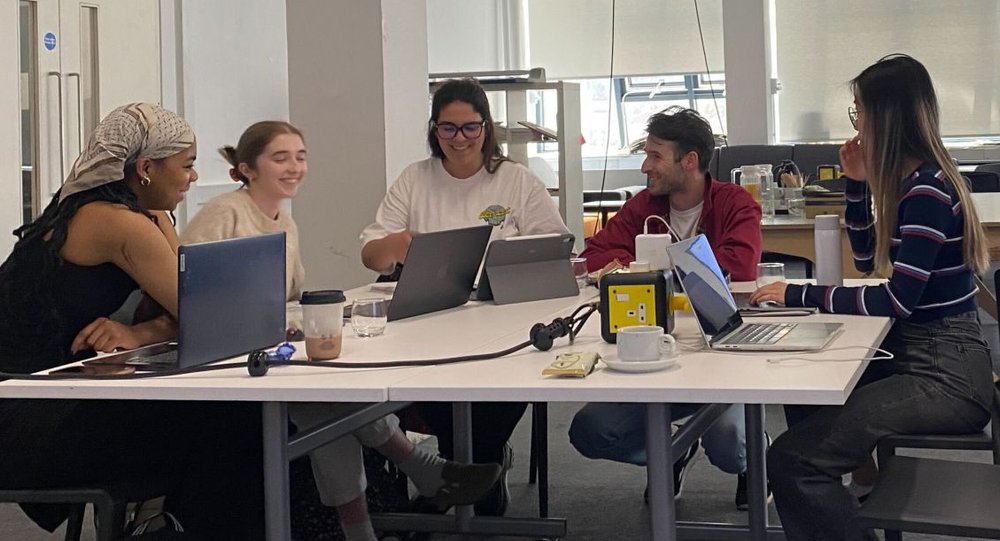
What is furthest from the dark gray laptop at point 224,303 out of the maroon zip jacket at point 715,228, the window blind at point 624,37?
the window blind at point 624,37

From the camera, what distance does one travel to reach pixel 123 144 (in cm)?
246

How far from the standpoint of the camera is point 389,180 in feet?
14.0

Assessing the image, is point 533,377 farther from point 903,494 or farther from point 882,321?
point 882,321

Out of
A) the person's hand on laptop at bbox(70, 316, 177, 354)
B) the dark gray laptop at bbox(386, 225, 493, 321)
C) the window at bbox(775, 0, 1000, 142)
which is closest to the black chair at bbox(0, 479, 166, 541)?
the person's hand on laptop at bbox(70, 316, 177, 354)

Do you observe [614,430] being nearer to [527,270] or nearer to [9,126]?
[527,270]

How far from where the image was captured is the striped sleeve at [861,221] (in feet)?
9.73

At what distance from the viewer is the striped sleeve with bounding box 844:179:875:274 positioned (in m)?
2.96

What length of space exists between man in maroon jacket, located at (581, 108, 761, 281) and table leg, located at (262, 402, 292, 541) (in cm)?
164

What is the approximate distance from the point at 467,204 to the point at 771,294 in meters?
1.29

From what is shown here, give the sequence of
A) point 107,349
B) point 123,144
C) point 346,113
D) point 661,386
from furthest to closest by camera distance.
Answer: point 346,113
point 123,144
point 107,349
point 661,386

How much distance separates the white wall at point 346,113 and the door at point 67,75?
97cm

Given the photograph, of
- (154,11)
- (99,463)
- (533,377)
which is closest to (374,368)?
(533,377)

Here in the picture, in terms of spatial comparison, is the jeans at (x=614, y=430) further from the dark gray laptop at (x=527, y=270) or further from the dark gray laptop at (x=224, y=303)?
the dark gray laptop at (x=224, y=303)

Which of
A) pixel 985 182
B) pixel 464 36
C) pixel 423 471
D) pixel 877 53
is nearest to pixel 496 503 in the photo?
pixel 423 471
